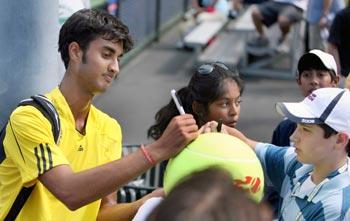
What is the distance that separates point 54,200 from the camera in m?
3.05

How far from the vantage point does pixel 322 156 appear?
2.86 m

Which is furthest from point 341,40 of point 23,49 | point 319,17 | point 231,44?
point 231,44

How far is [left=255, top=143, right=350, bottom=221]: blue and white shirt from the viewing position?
110 inches

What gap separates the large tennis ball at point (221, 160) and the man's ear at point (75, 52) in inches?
29.8

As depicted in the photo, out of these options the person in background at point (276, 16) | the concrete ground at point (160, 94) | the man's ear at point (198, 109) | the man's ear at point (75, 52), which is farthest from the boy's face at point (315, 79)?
the person in background at point (276, 16)

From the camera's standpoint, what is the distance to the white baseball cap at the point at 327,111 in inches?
112

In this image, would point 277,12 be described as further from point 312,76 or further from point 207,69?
point 207,69

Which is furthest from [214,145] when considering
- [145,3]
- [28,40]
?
[145,3]

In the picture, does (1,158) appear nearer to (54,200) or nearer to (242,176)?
(54,200)

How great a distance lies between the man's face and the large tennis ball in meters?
0.65

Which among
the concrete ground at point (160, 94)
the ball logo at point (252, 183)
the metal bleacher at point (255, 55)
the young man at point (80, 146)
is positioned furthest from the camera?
the metal bleacher at point (255, 55)

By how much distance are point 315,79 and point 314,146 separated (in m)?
1.75

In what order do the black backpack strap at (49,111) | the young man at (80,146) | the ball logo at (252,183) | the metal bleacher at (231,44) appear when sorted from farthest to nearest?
the metal bleacher at (231,44) < the black backpack strap at (49,111) < the young man at (80,146) < the ball logo at (252,183)

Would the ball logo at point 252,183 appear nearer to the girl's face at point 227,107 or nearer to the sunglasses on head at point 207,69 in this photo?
the girl's face at point 227,107
